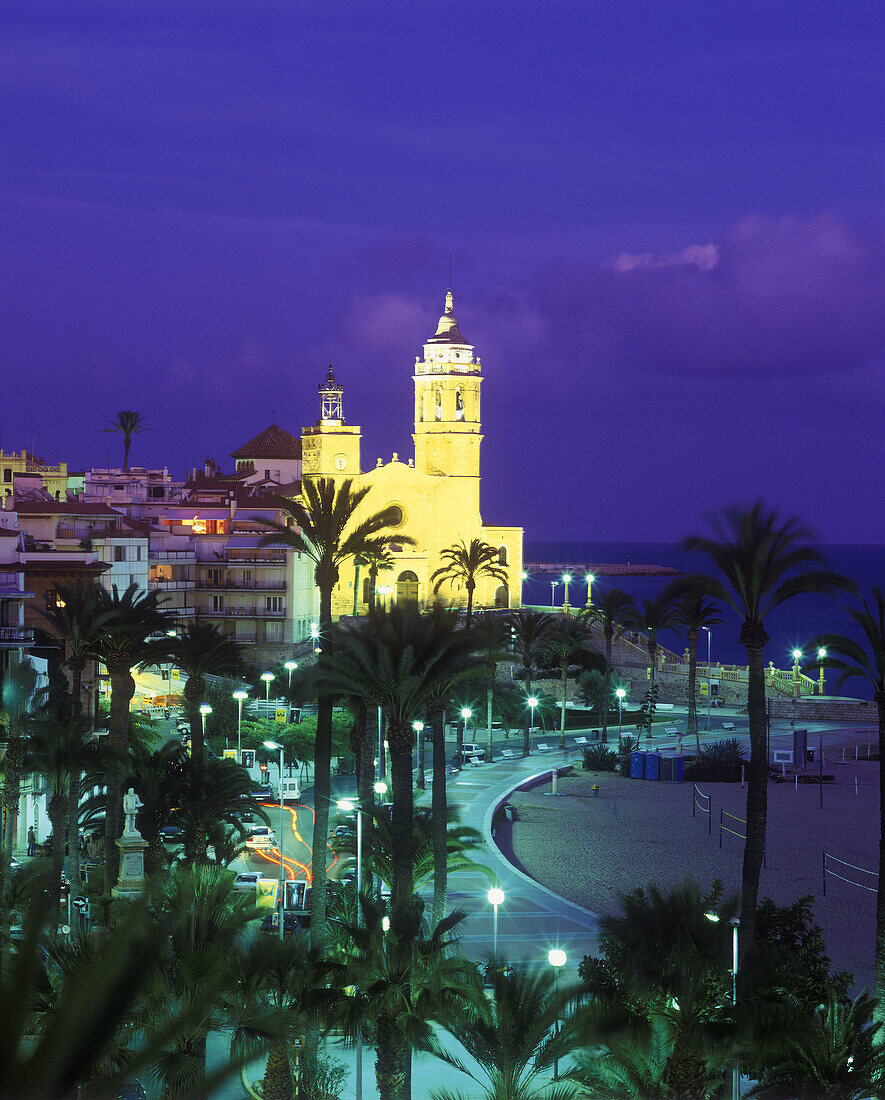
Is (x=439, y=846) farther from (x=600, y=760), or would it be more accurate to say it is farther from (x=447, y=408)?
(x=447, y=408)

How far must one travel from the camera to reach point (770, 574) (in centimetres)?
2575

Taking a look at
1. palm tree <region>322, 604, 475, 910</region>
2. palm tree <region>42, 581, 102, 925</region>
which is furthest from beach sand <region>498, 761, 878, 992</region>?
palm tree <region>42, 581, 102, 925</region>

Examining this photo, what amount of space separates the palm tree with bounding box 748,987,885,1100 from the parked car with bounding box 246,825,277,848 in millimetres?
20487

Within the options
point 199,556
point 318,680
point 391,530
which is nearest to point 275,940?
point 318,680

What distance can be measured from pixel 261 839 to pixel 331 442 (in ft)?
161

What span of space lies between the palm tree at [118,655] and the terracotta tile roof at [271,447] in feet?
290

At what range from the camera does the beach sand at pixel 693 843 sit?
31156mm

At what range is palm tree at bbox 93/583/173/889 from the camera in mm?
28047

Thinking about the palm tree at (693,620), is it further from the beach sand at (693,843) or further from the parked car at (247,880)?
the parked car at (247,880)

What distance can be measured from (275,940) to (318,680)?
7329 millimetres

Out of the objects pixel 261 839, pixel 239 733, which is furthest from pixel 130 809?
pixel 239 733

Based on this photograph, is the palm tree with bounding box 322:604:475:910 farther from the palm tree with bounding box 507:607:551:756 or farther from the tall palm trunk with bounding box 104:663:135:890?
the palm tree with bounding box 507:607:551:756

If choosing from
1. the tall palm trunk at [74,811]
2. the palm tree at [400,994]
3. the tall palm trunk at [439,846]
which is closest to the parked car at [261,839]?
the tall palm trunk at [74,811]

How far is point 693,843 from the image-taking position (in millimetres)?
38156
